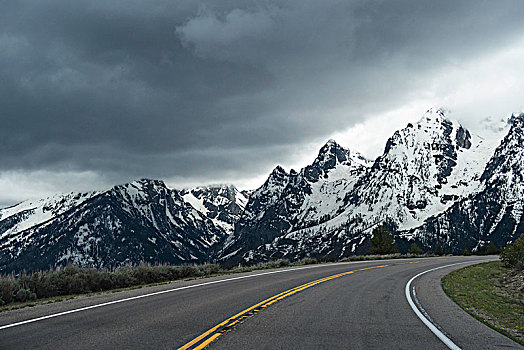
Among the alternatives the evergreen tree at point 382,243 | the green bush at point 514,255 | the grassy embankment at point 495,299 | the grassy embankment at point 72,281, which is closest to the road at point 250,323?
the grassy embankment at point 495,299

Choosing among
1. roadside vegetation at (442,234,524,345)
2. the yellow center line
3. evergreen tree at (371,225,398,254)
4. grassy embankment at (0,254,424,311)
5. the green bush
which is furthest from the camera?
evergreen tree at (371,225,398,254)

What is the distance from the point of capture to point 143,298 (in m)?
14.6

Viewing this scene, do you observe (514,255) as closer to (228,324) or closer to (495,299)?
(495,299)

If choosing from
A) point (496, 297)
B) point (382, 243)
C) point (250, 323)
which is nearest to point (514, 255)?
point (496, 297)

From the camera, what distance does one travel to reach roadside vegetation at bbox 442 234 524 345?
442 inches

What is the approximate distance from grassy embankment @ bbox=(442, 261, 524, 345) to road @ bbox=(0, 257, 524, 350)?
0.53 meters

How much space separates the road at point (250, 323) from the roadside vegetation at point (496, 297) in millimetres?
571

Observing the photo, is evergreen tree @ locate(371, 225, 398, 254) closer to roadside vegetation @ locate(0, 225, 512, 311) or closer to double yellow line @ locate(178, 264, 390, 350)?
roadside vegetation @ locate(0, 225, 512, 311)

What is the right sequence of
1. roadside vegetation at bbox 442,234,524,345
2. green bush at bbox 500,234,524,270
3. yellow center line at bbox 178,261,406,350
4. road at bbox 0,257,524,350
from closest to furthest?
yellow center line at bbox 178,261,406,350
road at bbox 0,257,524,350
roadside vegetation at bbox 442,234,524,345
green bush at bbox 500,234,524,270

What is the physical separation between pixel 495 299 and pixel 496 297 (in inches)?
31.2

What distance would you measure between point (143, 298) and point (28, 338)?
235 inches

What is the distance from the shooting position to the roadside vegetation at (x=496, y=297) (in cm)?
1122

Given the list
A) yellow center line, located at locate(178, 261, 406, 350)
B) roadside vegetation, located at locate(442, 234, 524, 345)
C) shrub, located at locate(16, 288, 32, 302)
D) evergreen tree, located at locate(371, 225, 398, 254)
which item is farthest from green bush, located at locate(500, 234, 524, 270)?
evergreen tree, located at locate(371, 225, 398, 254)

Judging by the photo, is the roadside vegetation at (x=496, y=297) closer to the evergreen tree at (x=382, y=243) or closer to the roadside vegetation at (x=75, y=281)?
the roadside vegetation at (x=75, y=281)
